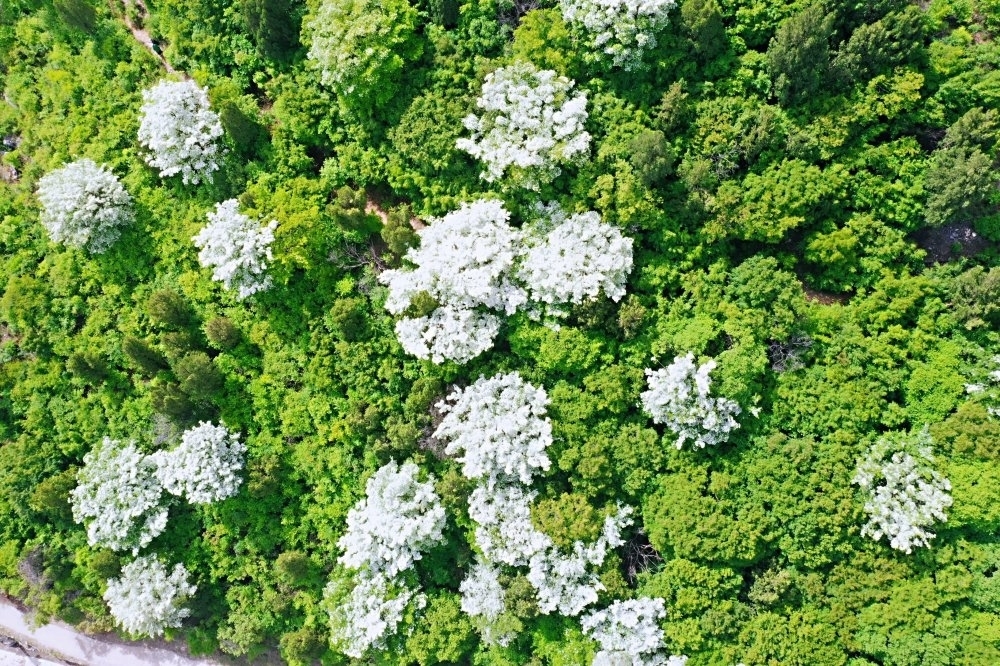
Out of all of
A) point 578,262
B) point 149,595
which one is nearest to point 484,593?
point 578,262

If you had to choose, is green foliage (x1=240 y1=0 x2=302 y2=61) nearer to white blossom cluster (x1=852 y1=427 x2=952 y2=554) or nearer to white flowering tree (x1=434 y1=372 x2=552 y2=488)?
white flowering tree (x1=434 y1=372 x2=552 y2=488)

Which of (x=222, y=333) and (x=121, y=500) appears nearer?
(x=222, y=333)

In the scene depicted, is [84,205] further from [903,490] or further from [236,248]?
[903,490]

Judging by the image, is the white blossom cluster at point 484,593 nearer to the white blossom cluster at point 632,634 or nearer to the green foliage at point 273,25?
the white blossom cluster at point 632,634

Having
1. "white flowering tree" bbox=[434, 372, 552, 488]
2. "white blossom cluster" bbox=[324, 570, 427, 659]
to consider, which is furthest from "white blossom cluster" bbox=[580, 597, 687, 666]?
"white blossom cluster" bbox=[324, 570, 427, 659]

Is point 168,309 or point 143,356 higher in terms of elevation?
Answer: point 168,309

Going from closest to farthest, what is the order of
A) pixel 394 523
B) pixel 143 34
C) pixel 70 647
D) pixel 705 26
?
1. pixel 705 26
2. pixel 394 523
3. pixel 143 34
4. pixel 70 647

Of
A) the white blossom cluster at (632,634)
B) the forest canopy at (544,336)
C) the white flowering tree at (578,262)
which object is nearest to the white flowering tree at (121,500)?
the forest canopy at (544,336)
